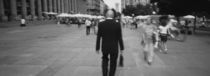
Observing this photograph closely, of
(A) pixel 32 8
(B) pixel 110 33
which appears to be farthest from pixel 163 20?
(A) pixel 32 8

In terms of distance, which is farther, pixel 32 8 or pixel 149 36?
pixel 32 8

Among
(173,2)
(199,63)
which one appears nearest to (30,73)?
(199,63)

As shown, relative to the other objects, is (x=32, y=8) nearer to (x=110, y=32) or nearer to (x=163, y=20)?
(x=163, y=20)

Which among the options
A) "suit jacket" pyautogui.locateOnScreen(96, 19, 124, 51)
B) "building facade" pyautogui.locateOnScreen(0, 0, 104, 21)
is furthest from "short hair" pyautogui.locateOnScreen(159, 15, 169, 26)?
"building facade" pyautogui.locateOnScreen(0, 0, 104, 21)

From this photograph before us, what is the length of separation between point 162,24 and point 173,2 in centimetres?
2058

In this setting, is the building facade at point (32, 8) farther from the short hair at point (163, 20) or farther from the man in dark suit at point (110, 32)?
the man in dark suit at point (110, 32)

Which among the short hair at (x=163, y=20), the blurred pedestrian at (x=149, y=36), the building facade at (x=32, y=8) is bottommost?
the blurred pedestrian at (x=149, y=36)

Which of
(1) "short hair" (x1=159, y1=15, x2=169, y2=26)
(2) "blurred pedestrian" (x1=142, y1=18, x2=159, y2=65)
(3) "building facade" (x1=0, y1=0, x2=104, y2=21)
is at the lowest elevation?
(2) "blurred pedestrian" (x1=142, y1=18, x2=159, y2=65)

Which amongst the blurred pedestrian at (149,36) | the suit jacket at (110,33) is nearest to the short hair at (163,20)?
the blurred pedestrian at (149,36)

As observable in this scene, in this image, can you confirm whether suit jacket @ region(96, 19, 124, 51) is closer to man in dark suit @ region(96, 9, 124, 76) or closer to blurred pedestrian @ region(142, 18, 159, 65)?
man in dark suit @ region(96, 9, 124, 76)

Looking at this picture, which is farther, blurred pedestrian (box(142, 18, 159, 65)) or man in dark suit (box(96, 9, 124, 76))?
blurred pedestrian (box(142, 18, 159, 65))

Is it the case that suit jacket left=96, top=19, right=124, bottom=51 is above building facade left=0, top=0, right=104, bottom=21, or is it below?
below

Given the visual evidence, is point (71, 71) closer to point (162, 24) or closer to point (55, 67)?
point (55, 67)

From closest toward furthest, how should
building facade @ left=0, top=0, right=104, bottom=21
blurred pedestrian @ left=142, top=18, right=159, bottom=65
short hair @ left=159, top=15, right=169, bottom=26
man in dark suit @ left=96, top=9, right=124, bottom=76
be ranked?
1. man in dark suit @ left=96, top=9, right=124, bottom=76
2. blurred pedestrian @ left=142, top=18, right=159, bottom=65
3. short hair @ left=159, top=15, right=169, bottom=26
4. building facade @ left=0, top=0, right=104, bottom=21
